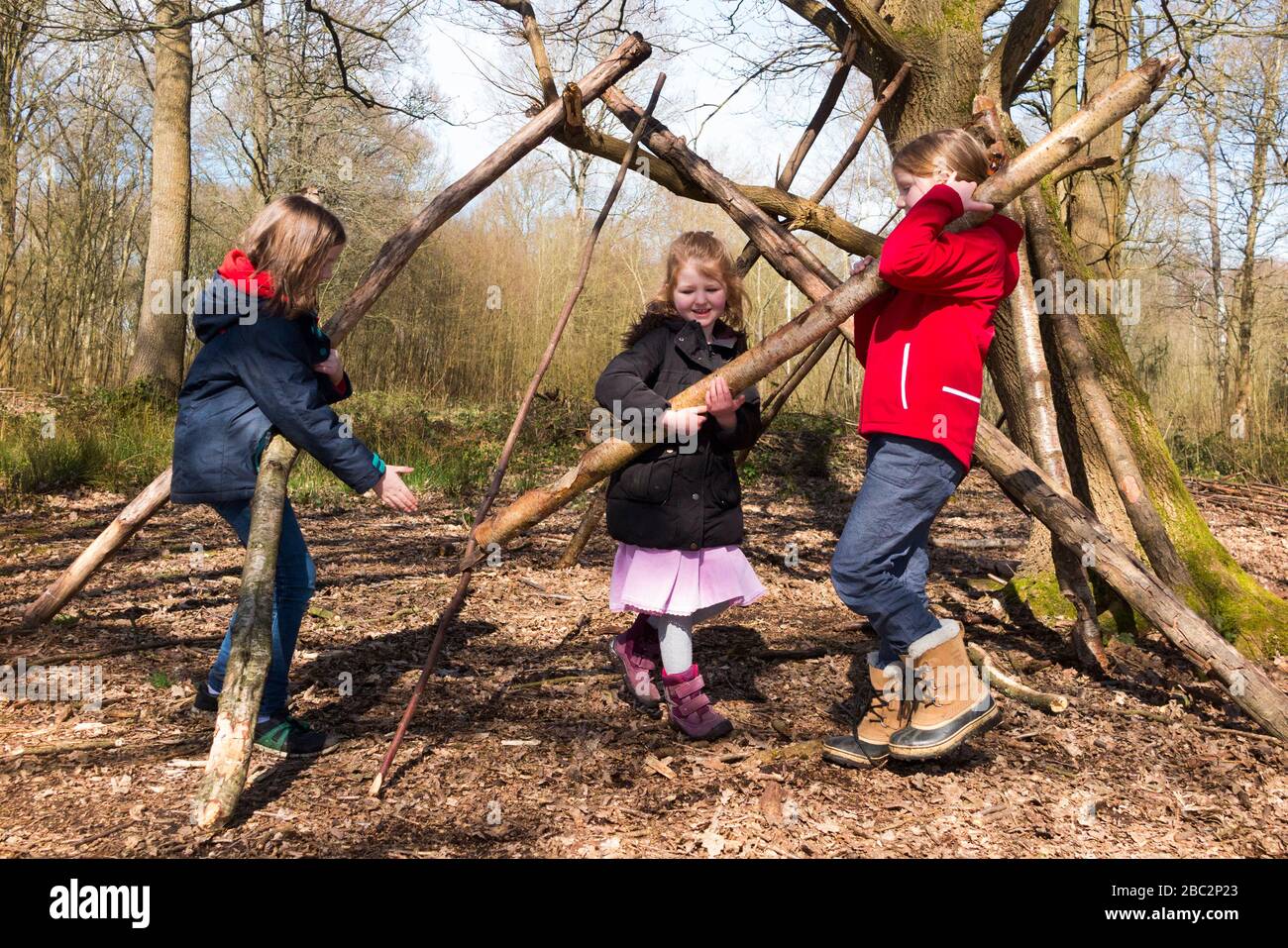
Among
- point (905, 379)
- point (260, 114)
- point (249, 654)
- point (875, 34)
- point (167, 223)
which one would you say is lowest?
point (249, 654)

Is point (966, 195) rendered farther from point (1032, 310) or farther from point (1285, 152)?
point (1285, 152)

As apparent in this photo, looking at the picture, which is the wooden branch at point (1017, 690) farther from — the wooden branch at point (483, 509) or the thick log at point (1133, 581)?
the wooden branch at point (483, 509)

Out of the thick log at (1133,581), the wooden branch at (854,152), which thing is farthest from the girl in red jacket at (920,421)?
the wooden branch at (854,152)

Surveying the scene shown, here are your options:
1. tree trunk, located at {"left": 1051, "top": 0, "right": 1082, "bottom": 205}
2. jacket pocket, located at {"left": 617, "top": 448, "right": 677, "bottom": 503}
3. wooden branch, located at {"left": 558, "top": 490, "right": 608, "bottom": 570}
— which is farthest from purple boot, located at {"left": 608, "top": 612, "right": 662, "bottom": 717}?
tree trunk, located at {"left": 1051, "top": 0, "right": 1082, "bottom": 205}

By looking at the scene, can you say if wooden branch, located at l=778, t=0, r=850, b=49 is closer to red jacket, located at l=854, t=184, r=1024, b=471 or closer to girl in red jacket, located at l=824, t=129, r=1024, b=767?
girl in red jacket, located at l=824, t=129, r=1024, b=767

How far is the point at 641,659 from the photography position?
317cm

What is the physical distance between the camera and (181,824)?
2.29 m

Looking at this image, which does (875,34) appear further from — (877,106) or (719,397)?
(719,397)

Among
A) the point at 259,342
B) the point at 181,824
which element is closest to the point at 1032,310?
the point at 259,342

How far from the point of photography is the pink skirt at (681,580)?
2844 millimetres

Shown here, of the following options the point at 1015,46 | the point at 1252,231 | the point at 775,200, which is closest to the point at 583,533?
the point at 775,200

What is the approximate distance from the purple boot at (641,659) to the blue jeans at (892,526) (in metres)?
0.81

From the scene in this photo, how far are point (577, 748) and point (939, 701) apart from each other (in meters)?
1.06

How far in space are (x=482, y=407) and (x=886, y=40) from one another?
916 cm
